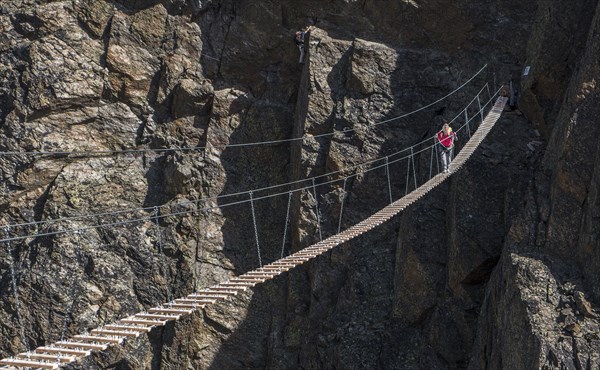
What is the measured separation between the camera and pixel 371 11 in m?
22.5

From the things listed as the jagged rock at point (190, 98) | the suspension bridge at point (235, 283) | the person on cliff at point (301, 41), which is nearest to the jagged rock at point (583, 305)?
the suspension bridge at point (235, 283)

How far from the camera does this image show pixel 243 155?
23.0 m

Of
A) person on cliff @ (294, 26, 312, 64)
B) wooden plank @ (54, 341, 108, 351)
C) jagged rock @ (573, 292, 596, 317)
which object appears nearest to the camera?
wooden plank @ (54, 341, 108, 351)

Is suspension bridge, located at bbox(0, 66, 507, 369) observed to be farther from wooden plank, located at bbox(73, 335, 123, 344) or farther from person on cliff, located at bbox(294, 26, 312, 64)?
person on cliff, located at bbox(294, 26, 312, 64)

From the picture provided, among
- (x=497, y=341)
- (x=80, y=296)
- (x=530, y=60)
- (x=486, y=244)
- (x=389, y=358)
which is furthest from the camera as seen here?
(x=80, y=296)

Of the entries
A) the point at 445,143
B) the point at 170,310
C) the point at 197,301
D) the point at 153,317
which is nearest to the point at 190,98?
the point at 445,143

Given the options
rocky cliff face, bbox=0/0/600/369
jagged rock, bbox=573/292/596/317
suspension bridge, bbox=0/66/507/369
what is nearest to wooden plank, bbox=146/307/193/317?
suspension bridge, bbox=0/66/507/369

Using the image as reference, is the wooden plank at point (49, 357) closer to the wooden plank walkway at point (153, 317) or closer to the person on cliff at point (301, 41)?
the wooden plank walkway at point (153, 317)

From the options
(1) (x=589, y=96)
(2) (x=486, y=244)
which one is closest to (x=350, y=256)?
(2) (x=486, y=244)

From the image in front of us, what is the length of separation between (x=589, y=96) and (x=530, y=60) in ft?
16.6

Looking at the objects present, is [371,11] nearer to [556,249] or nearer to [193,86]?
[193,86]

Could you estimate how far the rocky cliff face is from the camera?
17891 mm

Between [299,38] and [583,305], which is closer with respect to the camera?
[583,305]

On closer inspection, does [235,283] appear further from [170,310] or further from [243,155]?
[243,155]
